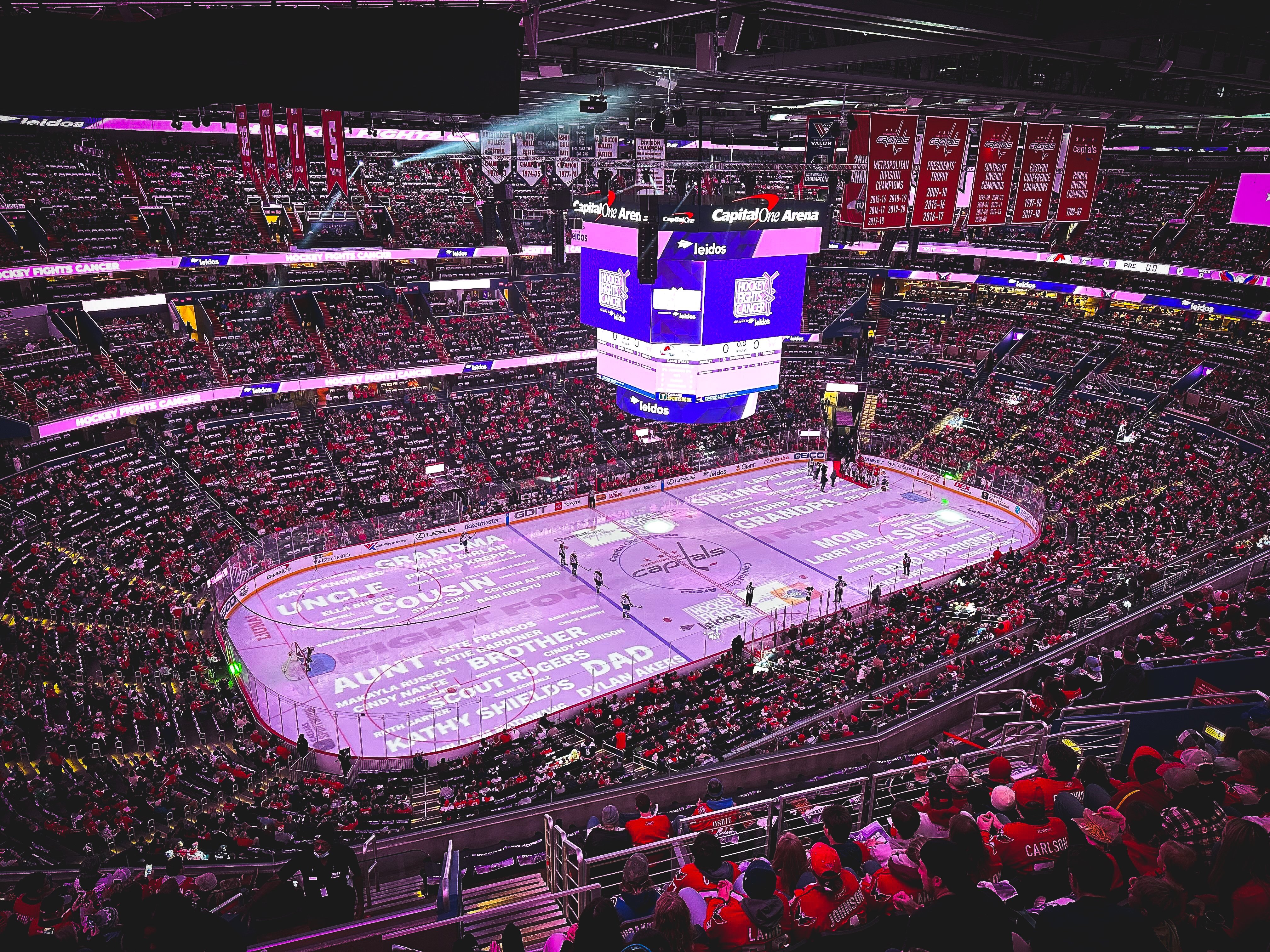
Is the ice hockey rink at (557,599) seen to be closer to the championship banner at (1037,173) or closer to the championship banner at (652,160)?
the championship banner at (652,160)

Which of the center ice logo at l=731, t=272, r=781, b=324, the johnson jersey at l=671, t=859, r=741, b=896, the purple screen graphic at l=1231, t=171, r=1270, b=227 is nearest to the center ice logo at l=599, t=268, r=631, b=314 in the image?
the center ice logo at l=731, t=272, r=781, b=324

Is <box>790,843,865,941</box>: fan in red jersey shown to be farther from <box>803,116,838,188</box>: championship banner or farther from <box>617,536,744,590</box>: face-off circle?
<box>617,536,744,590</box>: face-off circle

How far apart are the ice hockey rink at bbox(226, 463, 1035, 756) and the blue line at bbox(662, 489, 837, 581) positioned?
0.08 metres

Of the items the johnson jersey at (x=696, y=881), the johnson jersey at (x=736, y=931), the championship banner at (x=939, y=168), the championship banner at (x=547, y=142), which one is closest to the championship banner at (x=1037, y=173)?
the championship banner at (x=939, y=168)

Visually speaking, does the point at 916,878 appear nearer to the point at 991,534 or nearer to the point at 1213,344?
the point at 991,534

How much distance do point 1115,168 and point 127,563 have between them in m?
47.2

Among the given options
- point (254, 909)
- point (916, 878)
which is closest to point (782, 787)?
point (916, 878)

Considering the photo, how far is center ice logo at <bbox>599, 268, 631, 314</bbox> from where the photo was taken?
81.1ft

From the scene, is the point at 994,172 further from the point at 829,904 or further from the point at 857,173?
the point at 829,904

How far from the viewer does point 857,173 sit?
660 inches

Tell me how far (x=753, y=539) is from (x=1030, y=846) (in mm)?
25164

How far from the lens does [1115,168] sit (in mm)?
41438

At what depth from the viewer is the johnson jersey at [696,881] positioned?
18.3 ft

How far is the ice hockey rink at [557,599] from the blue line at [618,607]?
0.24ft
